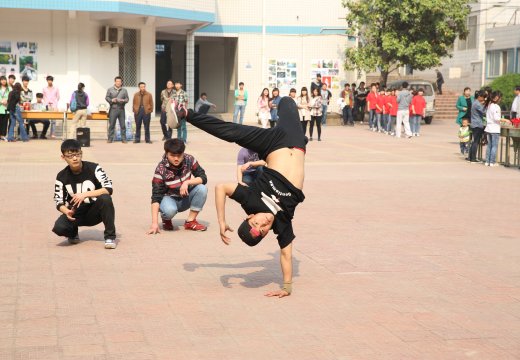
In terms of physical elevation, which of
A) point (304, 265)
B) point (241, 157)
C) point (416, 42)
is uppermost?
point (416, 42)

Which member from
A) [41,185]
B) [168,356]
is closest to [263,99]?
[41,185]

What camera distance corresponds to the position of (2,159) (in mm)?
19109

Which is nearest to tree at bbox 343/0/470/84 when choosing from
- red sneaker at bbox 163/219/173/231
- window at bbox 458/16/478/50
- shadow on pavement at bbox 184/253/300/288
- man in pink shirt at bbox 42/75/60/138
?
window at bbox 458/16/478/50

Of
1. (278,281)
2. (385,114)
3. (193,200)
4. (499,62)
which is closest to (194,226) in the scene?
(193,200)

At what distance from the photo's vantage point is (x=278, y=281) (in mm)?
8133

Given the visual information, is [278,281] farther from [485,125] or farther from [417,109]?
[417,109]

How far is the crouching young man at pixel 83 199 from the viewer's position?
9445 mm

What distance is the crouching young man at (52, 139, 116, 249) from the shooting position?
9.45 metres

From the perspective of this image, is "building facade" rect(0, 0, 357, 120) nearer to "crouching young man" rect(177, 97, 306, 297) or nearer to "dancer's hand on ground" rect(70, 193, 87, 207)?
"dancer's hand on ground" rect(70, 193, 87, 207)

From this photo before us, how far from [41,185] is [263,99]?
1432 cm

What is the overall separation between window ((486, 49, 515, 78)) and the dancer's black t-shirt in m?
38.2

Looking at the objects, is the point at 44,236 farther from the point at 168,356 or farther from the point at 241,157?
the point at 168,356

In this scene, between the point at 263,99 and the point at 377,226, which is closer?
the point at 377,226

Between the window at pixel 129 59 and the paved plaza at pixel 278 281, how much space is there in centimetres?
1532
